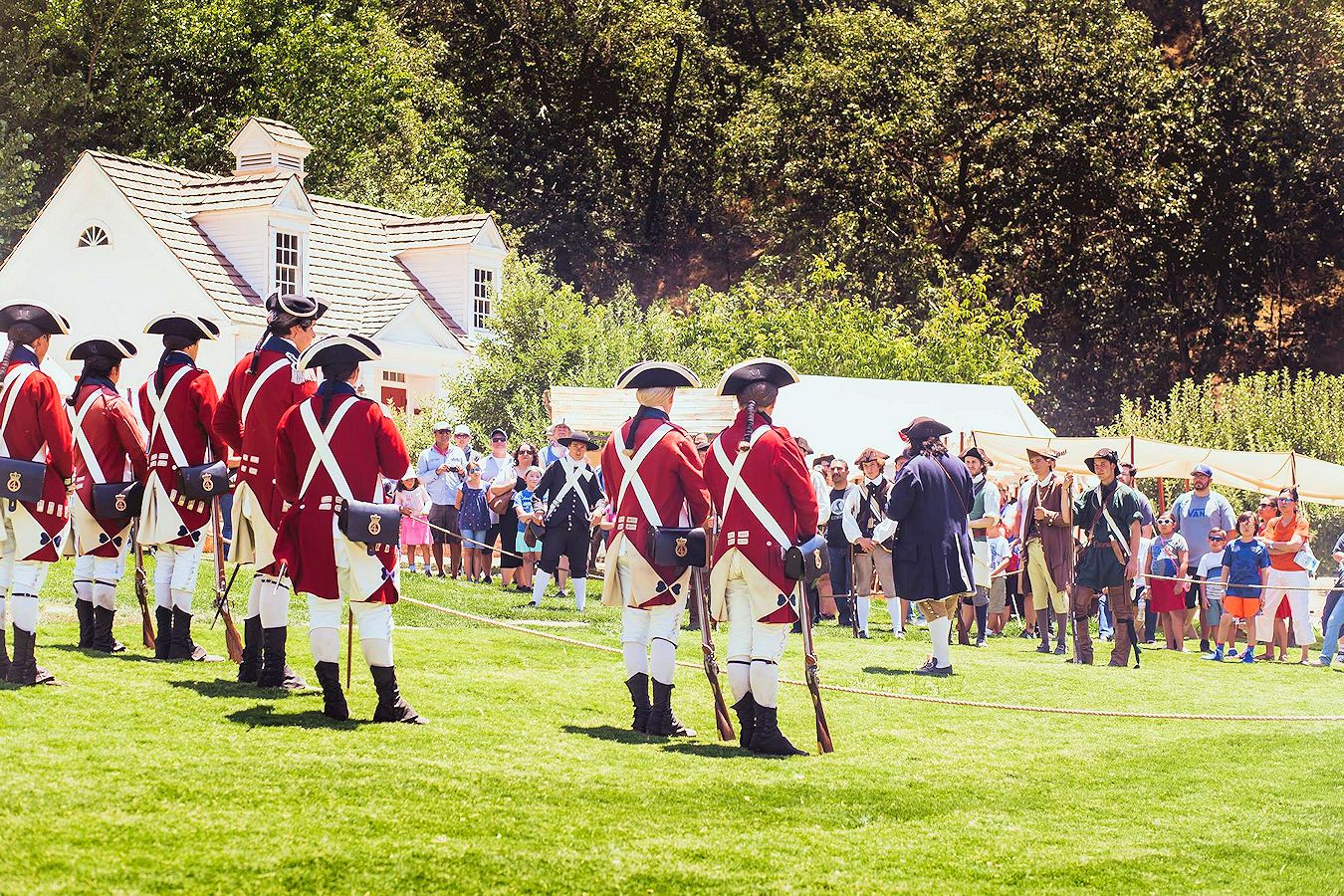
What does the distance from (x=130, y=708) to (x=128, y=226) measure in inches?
1013

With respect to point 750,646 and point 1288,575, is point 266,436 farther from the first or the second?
point 1288,575

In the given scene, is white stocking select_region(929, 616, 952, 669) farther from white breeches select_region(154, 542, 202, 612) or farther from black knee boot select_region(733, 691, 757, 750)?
white breeches select_region(154, 542, 202, 612)

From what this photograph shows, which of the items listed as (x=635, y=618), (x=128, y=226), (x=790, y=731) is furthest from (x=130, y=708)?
(x=128, y=226)

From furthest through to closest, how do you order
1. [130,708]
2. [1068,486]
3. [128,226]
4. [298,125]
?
[298,125] < [128,226] < [1068,486] < [130,708]

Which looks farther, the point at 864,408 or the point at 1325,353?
the point at 1325,353

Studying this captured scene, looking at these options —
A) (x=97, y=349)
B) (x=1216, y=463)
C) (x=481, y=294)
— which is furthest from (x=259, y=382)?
(x=481, y=294)

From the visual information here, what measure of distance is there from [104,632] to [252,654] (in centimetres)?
166

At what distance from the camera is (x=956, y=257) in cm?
4606

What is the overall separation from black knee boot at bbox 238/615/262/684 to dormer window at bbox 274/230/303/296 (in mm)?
24091

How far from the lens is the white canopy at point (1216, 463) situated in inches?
874

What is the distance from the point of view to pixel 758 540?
32.9 ft

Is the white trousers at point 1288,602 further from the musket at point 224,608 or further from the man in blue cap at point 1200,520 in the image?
the musket at point 224,608

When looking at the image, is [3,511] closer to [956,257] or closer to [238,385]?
[238,385]

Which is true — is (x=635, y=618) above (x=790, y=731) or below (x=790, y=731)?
above
